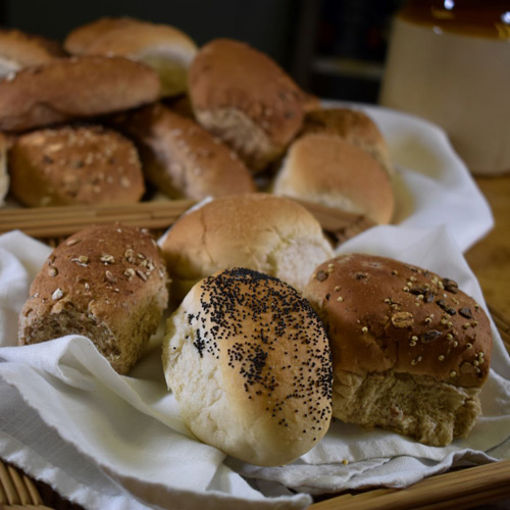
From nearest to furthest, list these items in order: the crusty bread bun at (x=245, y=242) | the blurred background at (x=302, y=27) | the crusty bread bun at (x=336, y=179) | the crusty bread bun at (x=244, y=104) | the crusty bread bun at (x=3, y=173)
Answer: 1. the crusty bread bun at (x=245, y=242)
2. the crusty bread bun at (x=3, y=173)
3. the crusty bread bun at (x=336, y=179)
4. the crusty bread bun at (x=244, y=104)
5. the blurred background at (x=302, y=27)

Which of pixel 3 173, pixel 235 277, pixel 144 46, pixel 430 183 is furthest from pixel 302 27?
pixel 235 277

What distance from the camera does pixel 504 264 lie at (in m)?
1.62

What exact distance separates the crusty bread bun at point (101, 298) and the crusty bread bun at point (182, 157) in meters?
0.64

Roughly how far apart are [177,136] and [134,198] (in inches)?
9.0

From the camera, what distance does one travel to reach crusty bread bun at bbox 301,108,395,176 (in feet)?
5.91

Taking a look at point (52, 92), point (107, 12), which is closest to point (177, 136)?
point (52, 92)

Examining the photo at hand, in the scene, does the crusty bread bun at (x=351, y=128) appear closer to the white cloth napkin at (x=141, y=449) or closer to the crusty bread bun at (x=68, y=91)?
the crusty bread bun at (x=68, y=91)

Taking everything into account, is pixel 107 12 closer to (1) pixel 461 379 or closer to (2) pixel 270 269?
(2) pixel 270 269

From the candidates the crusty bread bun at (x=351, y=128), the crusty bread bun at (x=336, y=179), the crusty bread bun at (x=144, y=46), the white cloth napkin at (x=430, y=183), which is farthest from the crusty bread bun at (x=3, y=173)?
the white cloth napkin at (x=430, y=183)

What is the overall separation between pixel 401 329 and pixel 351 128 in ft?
3.69

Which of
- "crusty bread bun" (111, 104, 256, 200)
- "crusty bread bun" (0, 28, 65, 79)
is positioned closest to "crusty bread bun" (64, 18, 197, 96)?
"crusty bread bun" (0, 28, 65, 79)

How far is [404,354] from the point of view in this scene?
0.83m

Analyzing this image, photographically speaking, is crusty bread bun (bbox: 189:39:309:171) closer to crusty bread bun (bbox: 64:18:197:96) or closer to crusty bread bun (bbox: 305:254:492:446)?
crusty bread bun (bbox: 64:18:197:96)

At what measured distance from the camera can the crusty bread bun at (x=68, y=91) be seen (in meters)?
1.50
